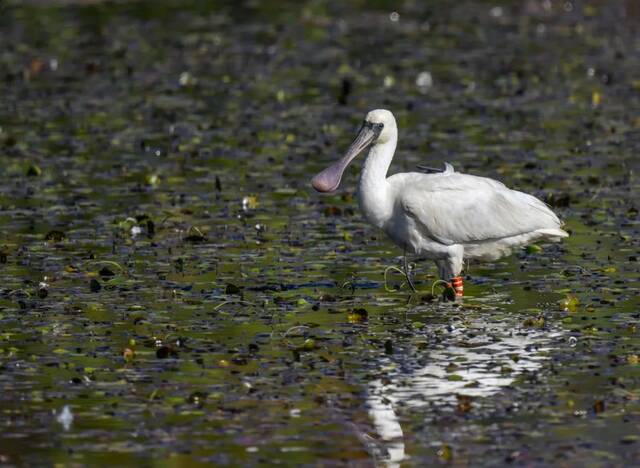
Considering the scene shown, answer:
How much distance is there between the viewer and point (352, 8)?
37.0 meters

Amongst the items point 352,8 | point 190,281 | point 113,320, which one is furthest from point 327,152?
point 352,8

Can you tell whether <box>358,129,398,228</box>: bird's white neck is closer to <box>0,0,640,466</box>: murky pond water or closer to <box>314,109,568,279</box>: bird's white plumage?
<box>314,109,568,279</box>: bird's white plumage

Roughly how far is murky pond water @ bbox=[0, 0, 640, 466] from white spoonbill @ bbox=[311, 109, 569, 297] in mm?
380

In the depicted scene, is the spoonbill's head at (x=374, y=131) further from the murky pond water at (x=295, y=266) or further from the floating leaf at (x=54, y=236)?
the floating leaf at (x=54, y=236)

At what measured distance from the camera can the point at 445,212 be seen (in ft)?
45.8

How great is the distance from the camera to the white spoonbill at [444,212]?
45.7 ft

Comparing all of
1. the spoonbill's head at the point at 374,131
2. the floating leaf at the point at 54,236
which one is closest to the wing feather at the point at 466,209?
the spoonbill's head at the point at 374,131

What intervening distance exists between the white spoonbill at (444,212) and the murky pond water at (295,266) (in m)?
0.38

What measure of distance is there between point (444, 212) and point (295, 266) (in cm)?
170

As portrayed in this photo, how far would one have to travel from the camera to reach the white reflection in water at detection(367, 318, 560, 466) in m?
10.3

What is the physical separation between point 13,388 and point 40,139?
37.8ft

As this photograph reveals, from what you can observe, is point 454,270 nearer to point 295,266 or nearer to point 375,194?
point 375,194

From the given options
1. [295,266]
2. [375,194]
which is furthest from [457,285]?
[295,266]

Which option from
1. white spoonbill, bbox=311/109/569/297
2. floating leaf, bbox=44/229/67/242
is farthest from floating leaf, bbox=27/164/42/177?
white spoonbill, bbox=311/109/569/297
